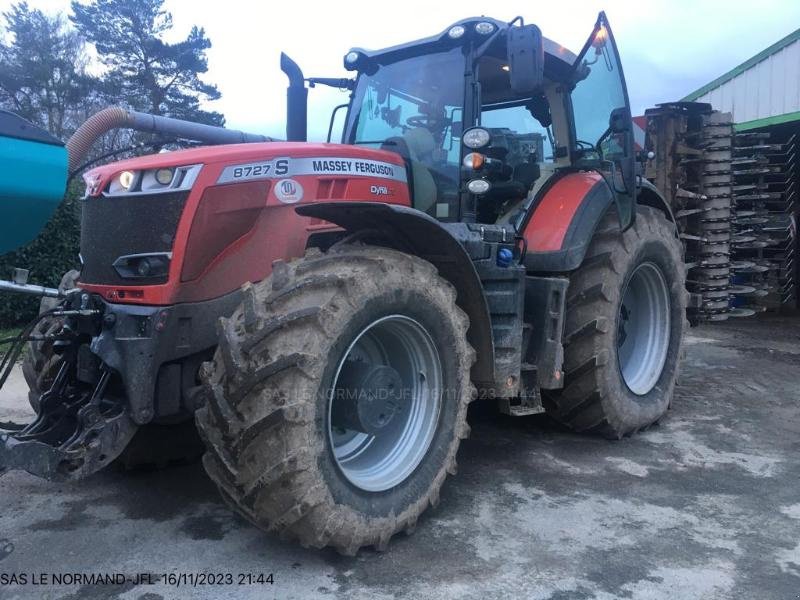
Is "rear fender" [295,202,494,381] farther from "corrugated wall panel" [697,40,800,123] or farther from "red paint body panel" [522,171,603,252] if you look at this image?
"corrugated wall panel" [697,40,800,123]

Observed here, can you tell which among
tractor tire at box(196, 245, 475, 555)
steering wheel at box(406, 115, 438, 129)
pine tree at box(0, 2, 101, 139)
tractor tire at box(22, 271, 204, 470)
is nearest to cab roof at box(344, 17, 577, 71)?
steering wheel at box(406, 115, 438, 129)

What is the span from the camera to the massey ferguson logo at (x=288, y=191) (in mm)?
3113

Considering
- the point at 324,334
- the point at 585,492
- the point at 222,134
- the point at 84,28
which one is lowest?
the point at 585,492

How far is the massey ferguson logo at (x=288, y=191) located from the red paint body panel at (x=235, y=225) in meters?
0.02

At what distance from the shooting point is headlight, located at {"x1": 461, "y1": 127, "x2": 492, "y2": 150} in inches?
144

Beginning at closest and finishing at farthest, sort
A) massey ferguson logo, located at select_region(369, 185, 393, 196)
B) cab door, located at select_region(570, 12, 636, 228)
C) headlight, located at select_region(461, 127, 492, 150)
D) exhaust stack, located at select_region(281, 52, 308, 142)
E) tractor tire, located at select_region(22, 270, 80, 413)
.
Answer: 1. tractor tire, located at select_region(22, 270, 80, 413)
2. massey ferguson logo, located at select_region(369, 185, 393, 196)
3. headlight, located at select_region(461, 127, 492, 150)
4. exhaust stack, located at select_region(281, 52, 308, 142)
5. cab door, located at select_region(570, 12, 636, 228)

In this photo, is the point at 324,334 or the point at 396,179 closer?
the point at 324,334

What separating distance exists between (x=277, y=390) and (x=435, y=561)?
1.05 metres

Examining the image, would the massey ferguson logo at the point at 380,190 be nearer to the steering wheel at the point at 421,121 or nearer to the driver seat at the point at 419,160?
the driver seat at the point at 419,160

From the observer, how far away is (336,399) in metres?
3.06

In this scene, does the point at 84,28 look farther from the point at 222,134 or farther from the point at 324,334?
the point at 324,334

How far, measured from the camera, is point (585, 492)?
3.73 m

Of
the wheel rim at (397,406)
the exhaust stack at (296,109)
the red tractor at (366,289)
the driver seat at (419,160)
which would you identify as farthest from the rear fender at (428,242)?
the exhaust stack at (296,109)

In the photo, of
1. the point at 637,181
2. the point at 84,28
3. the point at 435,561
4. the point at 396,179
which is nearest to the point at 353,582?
the point at 435,561
